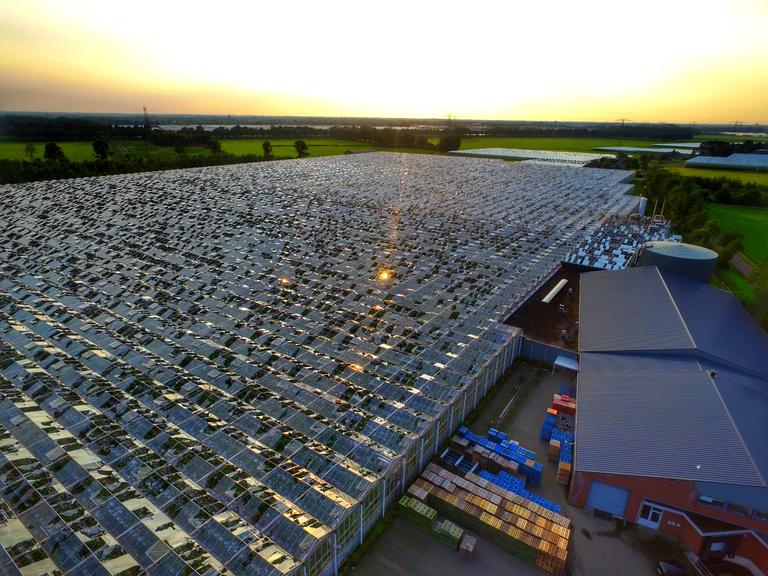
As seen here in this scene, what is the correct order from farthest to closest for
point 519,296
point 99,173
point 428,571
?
point 99,173 → point 519,296 → point 428,571

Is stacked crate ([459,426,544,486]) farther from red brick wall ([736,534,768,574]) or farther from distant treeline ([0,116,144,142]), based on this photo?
distant treeline ([0,116,144,142])

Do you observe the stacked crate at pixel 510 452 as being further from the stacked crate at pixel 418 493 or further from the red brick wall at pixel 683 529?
the red brick wall at pixel 683 529

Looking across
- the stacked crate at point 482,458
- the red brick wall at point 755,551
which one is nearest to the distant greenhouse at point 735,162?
the red brick wall at point 755,551

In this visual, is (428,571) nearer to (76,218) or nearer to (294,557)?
(294,557)

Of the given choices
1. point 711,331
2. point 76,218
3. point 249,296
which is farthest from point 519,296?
point 76,218

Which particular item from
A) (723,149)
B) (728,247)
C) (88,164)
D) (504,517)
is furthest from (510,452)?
(723,149)
